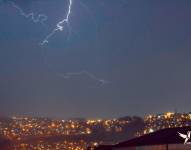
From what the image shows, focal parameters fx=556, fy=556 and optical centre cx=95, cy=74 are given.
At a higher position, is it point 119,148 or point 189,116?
point 189,116

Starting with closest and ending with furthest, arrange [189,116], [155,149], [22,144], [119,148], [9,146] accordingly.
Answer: [155,149] < [119,148] < [189,116] < [9,146] < [22,144]

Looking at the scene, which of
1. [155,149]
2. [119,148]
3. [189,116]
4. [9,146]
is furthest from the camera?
[9,146]

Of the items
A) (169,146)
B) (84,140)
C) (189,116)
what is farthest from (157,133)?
(84,140)

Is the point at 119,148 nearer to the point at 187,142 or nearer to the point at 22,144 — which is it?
the point at 187,142

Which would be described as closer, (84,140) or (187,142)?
(187,142)

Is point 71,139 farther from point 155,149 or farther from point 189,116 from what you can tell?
point 155,149

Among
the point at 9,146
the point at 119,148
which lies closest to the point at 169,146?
the point at 119,148
